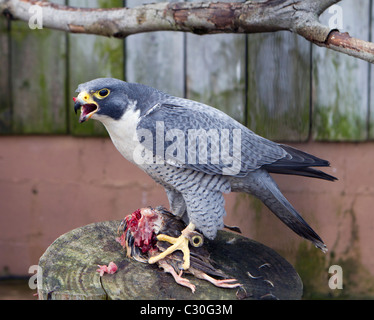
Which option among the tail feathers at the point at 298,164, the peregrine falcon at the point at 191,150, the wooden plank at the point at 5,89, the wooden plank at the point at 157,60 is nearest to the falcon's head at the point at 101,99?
the peregrine falcon at the point at 191,150

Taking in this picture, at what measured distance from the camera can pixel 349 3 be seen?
98.7 inches

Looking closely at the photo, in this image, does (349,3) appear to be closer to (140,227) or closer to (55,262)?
(140,227)

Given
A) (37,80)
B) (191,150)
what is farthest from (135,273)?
(37,80)

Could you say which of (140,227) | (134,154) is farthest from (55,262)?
(134,154)

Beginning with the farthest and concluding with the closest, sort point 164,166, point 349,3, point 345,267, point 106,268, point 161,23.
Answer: point 345,267 < point 349,3 < point 161,23 < point 164,166 < point 106,268

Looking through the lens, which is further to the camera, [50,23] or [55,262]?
[50,23]

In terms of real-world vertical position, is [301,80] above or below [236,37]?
below

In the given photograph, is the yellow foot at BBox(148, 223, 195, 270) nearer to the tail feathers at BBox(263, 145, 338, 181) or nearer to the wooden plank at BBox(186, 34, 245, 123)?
the tail feathers at BBox(263, 145, 338, 181)

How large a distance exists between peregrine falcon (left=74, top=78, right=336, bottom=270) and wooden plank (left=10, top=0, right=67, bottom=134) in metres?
1.00

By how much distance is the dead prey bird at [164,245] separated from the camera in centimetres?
171

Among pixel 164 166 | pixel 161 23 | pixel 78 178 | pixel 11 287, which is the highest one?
pixel 161 23

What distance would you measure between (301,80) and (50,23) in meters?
1.32

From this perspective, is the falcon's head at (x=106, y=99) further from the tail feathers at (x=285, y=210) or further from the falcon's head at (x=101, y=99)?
the tail feathers at (x=285, y=210)

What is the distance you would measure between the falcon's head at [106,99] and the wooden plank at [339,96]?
3.77 ft
